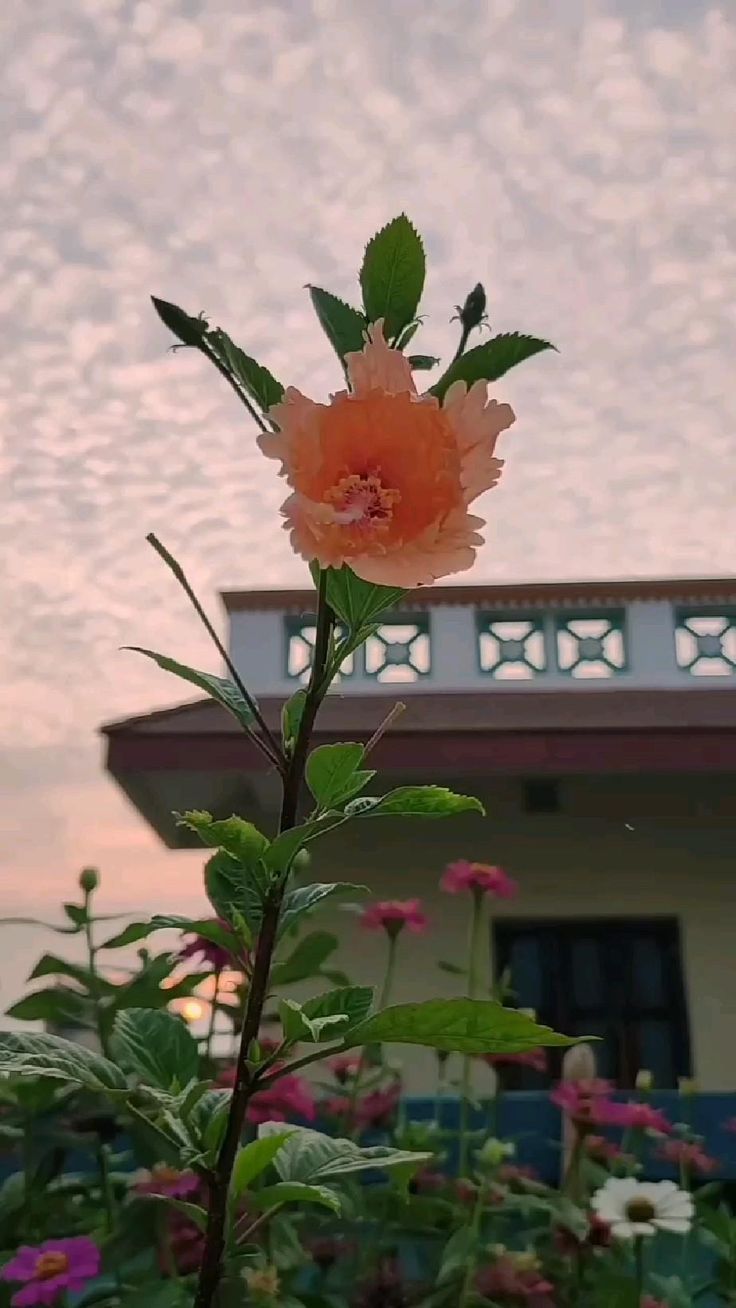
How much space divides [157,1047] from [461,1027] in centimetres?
26

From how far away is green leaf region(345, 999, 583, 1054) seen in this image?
2.10ft

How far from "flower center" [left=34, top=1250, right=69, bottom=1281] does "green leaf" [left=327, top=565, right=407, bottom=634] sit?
1018 mm

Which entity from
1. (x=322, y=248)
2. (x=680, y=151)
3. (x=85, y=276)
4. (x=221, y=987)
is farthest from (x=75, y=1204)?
(x=680, y=151)

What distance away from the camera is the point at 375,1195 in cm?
172

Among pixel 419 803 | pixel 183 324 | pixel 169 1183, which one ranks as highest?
pixel 183 324

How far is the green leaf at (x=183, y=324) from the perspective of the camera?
643 mm

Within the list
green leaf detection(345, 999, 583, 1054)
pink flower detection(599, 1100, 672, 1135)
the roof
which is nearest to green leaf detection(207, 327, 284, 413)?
green leaf detection(345, 999, 583, 1054)

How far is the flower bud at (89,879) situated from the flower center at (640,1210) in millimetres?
829

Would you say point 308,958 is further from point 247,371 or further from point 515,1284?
point 247,371

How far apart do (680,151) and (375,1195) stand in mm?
2820

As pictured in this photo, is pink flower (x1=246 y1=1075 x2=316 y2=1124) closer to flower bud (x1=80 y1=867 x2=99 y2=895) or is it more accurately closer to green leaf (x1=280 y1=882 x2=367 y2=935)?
flower bud (x1=80 y1=867 x2=99 y2=895)

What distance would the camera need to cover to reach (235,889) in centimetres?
70

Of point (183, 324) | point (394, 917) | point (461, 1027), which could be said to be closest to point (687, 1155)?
point (394, 917)

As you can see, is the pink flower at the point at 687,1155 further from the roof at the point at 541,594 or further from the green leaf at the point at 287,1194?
the roof at the point at 541,594
